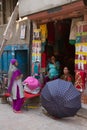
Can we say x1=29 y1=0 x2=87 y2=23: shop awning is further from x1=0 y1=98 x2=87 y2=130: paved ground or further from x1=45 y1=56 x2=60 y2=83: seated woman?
x1=0 y1=98 x2=87 y2=130: paved ground

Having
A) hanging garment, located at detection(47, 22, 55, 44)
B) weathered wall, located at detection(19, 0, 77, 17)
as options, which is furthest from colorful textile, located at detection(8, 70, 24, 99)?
hanging garment, located at detection(47, 22, 55, 44)

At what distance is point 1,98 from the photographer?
11359mm

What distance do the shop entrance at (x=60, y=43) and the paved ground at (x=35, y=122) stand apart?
11.1 ft

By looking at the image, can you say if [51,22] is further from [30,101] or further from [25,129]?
[25,129]

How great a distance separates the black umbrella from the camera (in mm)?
8180

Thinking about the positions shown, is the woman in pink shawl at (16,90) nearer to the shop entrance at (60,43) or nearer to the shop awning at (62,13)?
the shop awning at (62,13)

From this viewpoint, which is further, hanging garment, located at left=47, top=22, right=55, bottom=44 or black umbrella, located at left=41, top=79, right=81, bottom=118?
hanging garment, located at left=47, top=22, right=55, bottom=44

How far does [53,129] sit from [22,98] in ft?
7.62

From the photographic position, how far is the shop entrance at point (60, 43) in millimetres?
12094

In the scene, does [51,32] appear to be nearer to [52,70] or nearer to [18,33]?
[52,70]

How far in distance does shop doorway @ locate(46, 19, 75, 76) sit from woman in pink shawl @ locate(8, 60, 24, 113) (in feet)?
Answer: 8.46

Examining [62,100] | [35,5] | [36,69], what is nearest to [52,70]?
[36,69]

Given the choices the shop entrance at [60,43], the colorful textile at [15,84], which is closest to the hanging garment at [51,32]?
the shop entrance at [60,43]

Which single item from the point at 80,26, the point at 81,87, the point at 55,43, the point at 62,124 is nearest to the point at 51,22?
the point at 55,43
